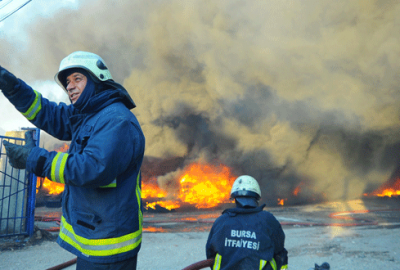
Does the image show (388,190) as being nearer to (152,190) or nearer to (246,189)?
(152,190)

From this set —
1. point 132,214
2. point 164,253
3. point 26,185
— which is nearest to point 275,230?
point 132,214

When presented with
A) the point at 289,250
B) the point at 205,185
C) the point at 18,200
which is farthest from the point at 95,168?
the point at 205,185

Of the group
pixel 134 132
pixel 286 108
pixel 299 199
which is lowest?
pixel 299 199

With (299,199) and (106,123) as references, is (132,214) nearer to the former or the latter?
(106,123)

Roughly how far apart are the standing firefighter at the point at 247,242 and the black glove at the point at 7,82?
69.9 inches

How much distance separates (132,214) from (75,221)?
0.29 metres

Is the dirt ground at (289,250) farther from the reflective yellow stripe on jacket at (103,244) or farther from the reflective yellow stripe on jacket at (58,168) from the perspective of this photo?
the reflective yellow stripe on jacket at (58,168)

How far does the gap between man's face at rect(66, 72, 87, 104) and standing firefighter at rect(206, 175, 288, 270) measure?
1.49 meters

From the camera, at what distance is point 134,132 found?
1.42 meters

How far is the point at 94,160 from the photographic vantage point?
4.03 ft

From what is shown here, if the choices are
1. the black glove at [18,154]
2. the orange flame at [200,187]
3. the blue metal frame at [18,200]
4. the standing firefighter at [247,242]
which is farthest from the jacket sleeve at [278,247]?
the orange flame at [200,187]

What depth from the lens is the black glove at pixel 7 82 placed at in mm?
1578

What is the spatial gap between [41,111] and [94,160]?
793 millimetres

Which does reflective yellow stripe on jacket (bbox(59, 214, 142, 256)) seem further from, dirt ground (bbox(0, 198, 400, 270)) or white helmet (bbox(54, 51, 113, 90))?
dirt ground (bbox(0, 198, 400, 270))
